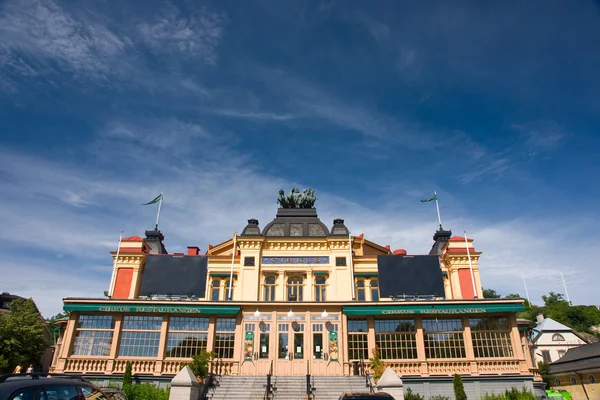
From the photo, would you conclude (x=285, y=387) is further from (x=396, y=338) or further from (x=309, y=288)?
(x=309, y=288)

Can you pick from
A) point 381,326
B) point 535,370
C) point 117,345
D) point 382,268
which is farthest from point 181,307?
point 535,370

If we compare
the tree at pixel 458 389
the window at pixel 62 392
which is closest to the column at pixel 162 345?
the window at pixel 62 392

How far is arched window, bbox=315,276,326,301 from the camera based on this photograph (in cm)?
3144

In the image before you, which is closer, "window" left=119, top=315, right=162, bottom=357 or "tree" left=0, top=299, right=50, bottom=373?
"window" left=119, top=315, right=162, bottom=357

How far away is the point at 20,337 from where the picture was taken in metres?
36.6

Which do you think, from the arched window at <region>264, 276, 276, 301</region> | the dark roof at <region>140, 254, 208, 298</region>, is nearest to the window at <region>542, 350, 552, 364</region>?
the arched window at <region>264, 276, 276, 301</region>

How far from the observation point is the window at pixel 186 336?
76.9 feet

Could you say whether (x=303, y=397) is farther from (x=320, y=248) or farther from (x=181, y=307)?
(x=320, y=248)

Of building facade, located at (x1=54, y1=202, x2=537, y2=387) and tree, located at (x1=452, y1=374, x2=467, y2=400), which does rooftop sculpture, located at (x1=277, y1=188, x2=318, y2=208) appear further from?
tree, located at (x1=452, y1=374, x2=467, y2=400)

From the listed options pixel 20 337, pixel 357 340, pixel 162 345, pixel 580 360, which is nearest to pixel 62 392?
pixel 162 345

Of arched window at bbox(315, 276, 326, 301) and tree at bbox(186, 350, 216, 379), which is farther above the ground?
arched window at bbox(315, 276, 326, 301)

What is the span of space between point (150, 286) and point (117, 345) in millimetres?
8030

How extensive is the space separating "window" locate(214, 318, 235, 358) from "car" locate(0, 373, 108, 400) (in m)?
15.5

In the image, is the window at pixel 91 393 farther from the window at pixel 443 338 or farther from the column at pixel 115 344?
the window at pixel 443 338
